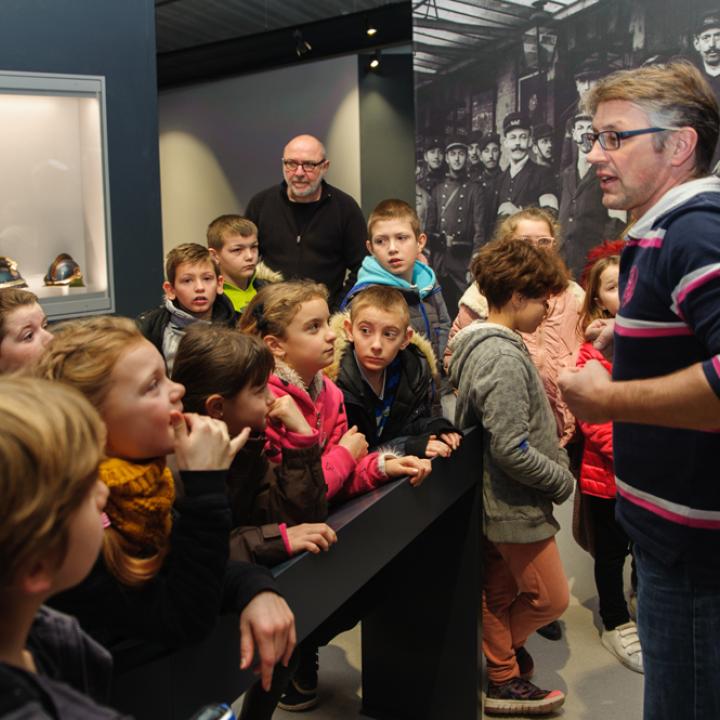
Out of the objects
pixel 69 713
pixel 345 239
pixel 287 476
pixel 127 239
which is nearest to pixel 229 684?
pixel 287 476

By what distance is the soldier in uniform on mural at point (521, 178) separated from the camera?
7258 mm

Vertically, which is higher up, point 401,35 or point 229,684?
point 401,35

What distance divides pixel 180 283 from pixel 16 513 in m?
3.20

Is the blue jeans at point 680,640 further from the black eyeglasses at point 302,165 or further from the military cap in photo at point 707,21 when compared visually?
the military cap in photo at point 707,21

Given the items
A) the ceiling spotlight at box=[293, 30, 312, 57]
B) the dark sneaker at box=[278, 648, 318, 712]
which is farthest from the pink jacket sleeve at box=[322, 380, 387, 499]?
the ceiling spotlight at box=[293, 30, 312, 57]

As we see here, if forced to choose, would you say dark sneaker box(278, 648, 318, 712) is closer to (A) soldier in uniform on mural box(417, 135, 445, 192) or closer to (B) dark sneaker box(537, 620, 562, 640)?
(B) dark sneaker box(537, 620, 562, 640)

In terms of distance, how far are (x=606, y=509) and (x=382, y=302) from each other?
1339mm

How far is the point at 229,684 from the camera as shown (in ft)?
5.58

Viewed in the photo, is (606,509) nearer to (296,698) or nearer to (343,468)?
(296,698)

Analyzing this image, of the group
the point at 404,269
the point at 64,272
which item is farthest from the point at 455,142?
the point at 404,269

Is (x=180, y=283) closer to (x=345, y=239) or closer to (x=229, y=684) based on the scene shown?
(x=345, y=239)

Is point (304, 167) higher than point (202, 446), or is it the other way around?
point (304, 167)

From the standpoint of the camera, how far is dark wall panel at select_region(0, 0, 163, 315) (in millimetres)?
5332

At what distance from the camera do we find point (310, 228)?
517 centimetres
